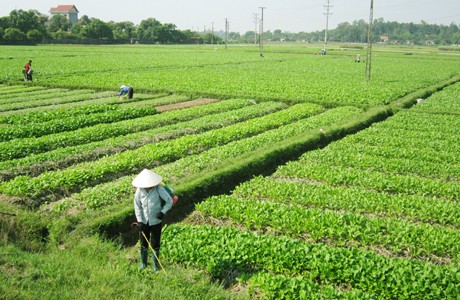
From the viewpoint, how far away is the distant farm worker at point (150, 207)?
33.0 ft

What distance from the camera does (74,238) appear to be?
12.1 metres

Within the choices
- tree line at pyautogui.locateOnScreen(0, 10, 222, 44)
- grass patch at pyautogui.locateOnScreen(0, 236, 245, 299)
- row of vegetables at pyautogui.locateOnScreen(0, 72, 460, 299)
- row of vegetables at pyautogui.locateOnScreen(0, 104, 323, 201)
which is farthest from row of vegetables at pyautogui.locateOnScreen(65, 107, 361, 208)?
tree line at pyautogui.locateOnScreen(0, 10, 222, 44)

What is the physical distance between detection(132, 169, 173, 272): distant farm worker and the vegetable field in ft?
2.42

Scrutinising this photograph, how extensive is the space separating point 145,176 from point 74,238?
348 cm

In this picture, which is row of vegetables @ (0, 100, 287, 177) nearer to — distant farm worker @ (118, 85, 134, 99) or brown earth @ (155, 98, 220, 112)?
brown earth @ (155, 98, 220, 112)

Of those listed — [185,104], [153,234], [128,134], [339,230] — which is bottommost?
[339,230]

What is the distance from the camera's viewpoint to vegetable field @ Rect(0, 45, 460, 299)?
10.2 m

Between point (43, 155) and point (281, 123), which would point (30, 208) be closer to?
point (43, 155)

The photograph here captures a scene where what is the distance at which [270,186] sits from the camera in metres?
15.8

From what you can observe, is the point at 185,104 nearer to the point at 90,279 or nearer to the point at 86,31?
the point at 90,279

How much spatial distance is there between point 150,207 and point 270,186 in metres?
6.56

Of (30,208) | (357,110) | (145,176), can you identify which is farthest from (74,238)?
(357,110)

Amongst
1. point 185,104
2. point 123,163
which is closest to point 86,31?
point 185,104

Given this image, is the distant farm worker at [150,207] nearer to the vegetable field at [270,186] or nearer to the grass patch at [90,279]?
the grass patch at [90,279]
